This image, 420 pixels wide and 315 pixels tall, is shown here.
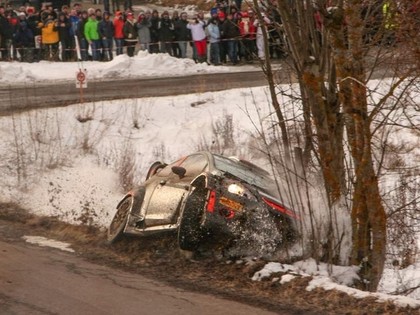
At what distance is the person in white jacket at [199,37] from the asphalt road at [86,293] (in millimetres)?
20706

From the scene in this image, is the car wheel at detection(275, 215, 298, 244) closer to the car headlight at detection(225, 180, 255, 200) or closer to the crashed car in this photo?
the crashed car

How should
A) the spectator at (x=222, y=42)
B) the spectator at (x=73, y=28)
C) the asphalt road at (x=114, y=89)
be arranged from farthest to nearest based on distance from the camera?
1. the spectator at (x=222, y=42)
2. the spectator at (x=73, y=28)
3. the asphalt road at (x=114, y=89)

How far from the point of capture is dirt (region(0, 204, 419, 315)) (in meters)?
8.77

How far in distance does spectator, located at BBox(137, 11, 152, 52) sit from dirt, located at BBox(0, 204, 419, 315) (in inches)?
700

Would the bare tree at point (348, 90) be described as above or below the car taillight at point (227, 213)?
above

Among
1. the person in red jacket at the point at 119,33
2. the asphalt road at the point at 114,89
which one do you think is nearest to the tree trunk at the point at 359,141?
the asphalt road at the point at 114,89

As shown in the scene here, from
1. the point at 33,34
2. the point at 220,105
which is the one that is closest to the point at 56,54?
the point at 33,34

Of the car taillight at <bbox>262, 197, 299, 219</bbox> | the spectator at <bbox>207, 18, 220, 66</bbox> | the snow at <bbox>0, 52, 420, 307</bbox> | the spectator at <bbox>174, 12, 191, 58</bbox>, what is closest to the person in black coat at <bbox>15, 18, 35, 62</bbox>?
the snow at <bbox>0, 52, 420, 307</bbox>

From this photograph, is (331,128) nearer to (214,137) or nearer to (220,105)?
(214,137)

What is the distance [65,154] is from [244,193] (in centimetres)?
1028

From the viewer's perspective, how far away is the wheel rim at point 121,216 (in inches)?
474

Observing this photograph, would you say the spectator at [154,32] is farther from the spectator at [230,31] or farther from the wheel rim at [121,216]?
the wheel rim at [121,216]

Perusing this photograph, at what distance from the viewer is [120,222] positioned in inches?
476

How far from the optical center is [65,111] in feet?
73.4
